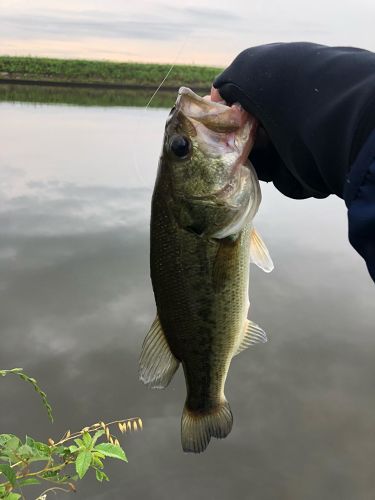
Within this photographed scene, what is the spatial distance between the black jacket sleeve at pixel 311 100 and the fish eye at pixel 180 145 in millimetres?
180

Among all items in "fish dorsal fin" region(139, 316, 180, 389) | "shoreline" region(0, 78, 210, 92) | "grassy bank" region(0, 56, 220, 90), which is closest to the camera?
"fish dorsal fin" region(139, 316, 180, 389)

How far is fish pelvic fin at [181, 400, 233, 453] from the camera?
172 centimetres

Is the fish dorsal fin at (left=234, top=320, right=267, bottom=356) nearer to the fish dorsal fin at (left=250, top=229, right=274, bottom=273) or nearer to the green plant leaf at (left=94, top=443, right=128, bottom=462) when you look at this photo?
the fish dorsal fin at (left=250, top=229, right=274, bottom=273)

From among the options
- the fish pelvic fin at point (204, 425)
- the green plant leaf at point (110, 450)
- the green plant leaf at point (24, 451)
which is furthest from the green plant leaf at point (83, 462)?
the fish pelvic fin at point (204, 425)

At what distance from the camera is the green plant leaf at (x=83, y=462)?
1.68 m

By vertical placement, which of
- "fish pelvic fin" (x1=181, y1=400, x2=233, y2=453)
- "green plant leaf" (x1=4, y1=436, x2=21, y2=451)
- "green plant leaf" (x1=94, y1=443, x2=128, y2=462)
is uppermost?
"fish pelvic fin" (x1=181, y1=400, x2=233, y2=453)

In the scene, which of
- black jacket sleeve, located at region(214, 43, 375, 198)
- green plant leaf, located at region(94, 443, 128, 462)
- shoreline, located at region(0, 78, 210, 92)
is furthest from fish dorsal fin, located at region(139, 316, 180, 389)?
shoreline, located at region(0, 78, 210, 92)

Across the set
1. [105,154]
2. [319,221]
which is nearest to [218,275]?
[319,221]

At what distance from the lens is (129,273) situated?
20.2 feet

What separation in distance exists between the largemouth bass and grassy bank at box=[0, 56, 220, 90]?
114 feet

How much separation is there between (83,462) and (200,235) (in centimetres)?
91

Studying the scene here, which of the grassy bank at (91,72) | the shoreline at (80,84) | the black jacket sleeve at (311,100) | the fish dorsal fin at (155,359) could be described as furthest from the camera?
the grassy bank at (91,72)

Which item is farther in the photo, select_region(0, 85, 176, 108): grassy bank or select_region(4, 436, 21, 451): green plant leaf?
select_region(0, 85, 176, 108): grassy bank

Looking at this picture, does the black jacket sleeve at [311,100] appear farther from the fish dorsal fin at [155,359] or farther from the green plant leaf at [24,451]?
the green plant leaf at [24,451]
